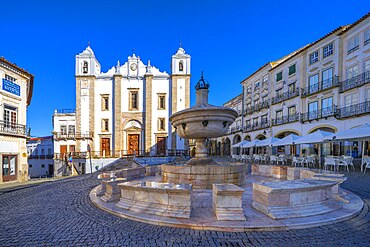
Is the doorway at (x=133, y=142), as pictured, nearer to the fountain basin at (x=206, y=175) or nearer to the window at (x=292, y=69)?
the fountain basin at (x=206, y=175)

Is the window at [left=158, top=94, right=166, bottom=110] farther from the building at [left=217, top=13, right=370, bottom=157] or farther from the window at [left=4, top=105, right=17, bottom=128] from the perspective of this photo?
the window at [left=4, top=105, right=17, bottom=128]

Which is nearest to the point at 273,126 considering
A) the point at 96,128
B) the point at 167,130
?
the point at 167,130

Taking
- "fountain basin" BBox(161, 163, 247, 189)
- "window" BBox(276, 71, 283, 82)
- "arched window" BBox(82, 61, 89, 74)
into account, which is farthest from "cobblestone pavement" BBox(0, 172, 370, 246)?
"arched window" BBox(82, 61, 89, 74)

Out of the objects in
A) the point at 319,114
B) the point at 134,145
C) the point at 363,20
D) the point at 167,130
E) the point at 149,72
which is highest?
the point at 363,20

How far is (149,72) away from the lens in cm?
2661

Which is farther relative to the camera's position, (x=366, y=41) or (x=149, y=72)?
(x=149, y=72)

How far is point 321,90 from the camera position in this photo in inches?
795

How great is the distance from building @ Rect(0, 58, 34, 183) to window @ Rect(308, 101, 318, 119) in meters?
27.5

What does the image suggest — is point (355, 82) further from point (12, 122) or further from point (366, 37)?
point (12, 122)

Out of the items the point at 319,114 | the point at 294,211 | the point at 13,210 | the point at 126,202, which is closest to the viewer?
the point at 294,211

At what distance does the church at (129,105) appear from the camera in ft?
84.3

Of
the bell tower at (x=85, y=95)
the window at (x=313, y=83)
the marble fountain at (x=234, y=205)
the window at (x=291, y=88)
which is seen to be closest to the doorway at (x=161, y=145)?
the bell tower at (x=85, y=95)

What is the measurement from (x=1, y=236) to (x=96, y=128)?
24.0 m

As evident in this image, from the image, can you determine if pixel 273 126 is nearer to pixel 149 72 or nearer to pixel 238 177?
pixel 149 72
